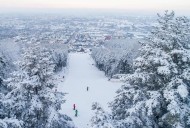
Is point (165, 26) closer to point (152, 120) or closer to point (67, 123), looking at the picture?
point (152, 120)

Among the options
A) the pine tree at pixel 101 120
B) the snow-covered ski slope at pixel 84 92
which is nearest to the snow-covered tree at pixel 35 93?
the pine tree at pixel 101 120

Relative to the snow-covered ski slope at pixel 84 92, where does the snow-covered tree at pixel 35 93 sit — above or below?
above

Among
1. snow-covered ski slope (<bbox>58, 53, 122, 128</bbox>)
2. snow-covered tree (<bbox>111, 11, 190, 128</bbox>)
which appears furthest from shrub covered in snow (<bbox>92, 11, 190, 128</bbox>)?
snow-covered ski slope (<bbox>58, 53, 122, 128</bbox>)

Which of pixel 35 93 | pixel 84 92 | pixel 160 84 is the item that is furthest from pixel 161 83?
pixel 84 92

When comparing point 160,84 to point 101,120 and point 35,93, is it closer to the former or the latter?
point 101,120

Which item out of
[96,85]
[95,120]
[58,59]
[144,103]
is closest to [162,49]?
[144,103]

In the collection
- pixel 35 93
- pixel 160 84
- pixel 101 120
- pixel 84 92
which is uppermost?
pixel 160 84

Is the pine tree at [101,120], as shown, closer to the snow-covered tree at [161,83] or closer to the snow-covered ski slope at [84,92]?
the snow-covered tree at [161,83]
